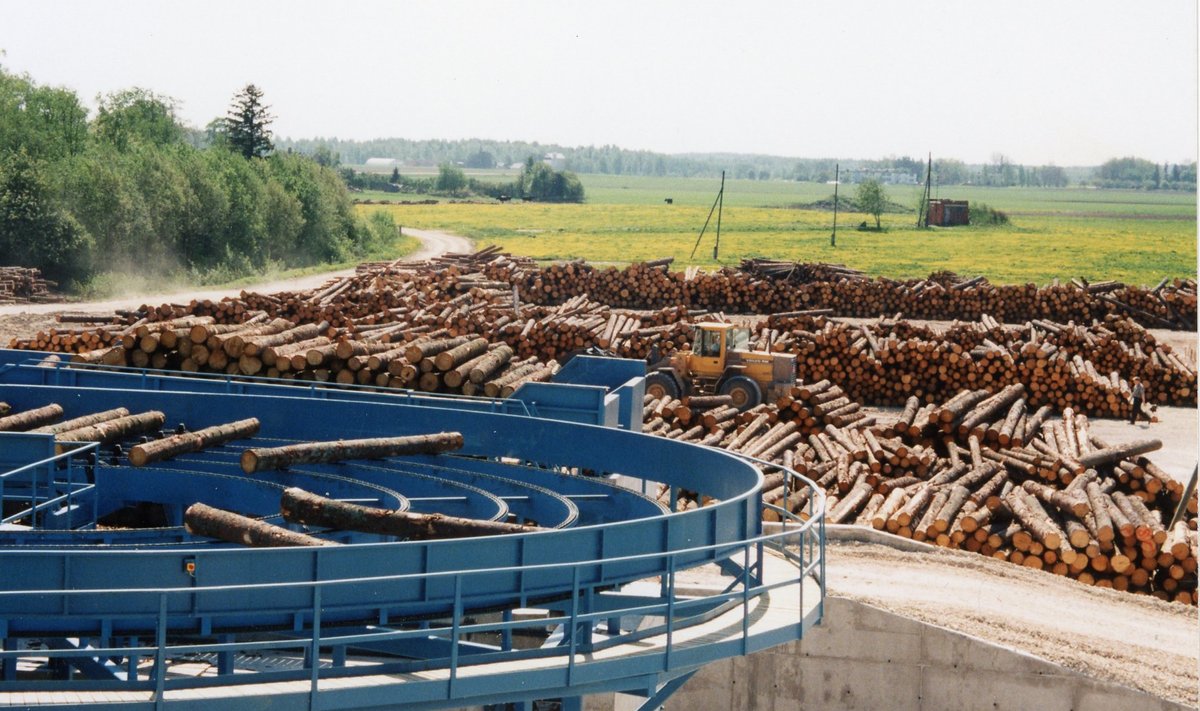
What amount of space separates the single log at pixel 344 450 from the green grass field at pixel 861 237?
66.9 metres

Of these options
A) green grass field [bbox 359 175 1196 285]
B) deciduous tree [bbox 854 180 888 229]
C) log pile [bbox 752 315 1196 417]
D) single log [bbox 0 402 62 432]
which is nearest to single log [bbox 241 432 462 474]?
single log [bbox 0 402 62 432]

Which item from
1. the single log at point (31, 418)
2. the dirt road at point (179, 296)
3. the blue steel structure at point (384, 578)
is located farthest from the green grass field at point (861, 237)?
the single log at point (31, 418)

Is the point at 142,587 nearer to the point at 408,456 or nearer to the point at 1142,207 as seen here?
the point at 408,456

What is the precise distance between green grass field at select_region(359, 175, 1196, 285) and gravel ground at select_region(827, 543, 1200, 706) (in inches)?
2411

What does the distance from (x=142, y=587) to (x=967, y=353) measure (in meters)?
28.3

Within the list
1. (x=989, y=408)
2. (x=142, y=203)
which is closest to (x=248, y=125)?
(x=142, y=203)

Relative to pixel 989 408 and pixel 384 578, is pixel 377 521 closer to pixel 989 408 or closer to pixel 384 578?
pixel 384 578

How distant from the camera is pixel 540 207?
140625 mm

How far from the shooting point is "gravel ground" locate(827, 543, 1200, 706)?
16.5m

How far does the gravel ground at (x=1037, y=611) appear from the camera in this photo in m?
16.5

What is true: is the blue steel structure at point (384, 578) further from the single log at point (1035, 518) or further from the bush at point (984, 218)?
the bush at point (984, 218)

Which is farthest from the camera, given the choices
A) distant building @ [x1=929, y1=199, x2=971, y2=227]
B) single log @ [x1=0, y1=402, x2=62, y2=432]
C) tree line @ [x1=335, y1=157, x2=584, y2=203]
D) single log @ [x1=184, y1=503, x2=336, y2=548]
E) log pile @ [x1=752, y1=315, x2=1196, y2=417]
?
tree line @ [x1=335, y1=157, x2=584, y2=203]

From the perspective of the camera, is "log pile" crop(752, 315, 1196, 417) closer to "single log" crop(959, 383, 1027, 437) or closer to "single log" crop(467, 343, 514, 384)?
"single log" crop(959, 383, 1027, 437)

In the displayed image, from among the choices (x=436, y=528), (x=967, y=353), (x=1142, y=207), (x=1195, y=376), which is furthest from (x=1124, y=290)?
(x=1142, y=207)
